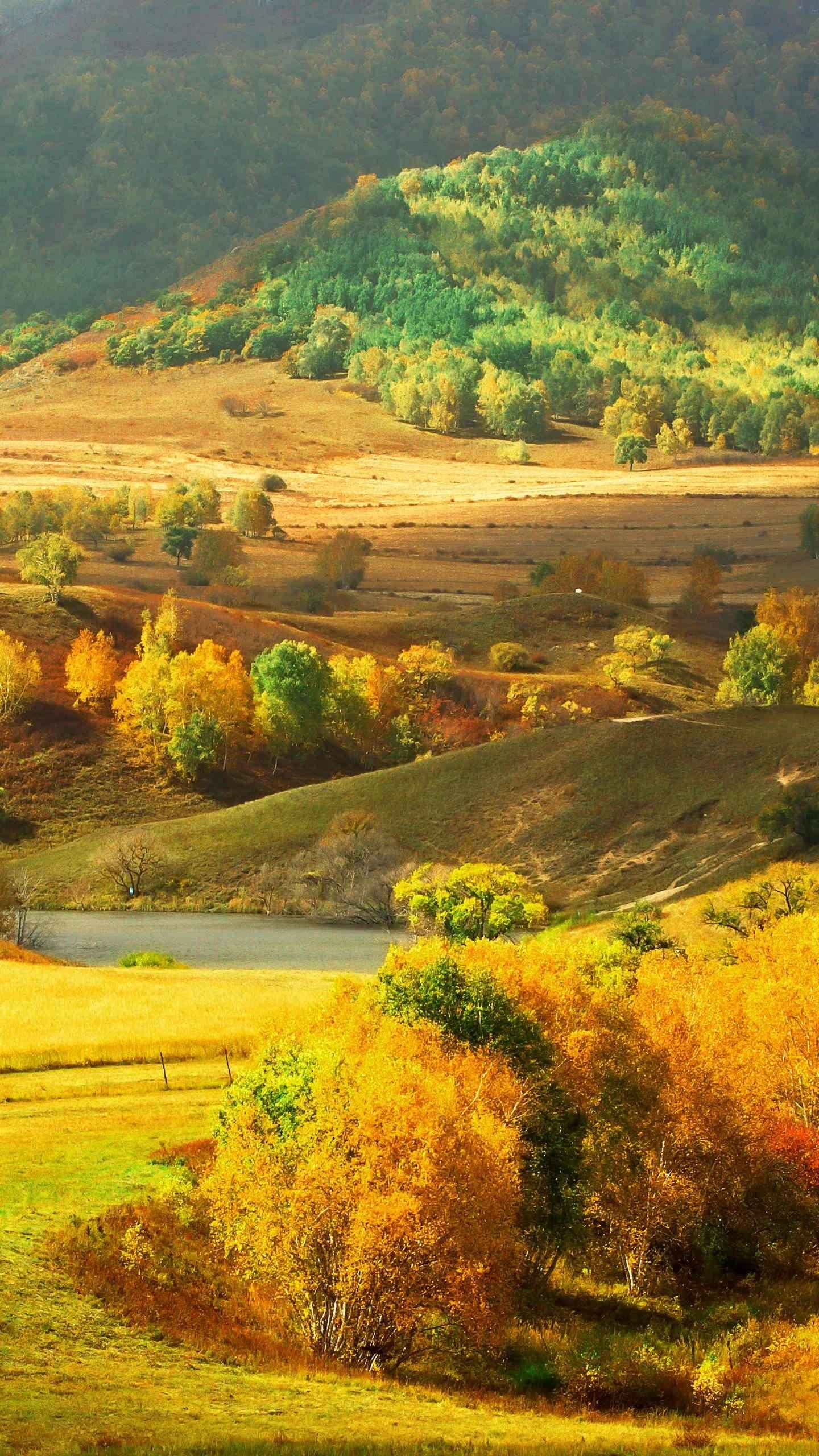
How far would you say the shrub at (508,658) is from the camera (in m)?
181

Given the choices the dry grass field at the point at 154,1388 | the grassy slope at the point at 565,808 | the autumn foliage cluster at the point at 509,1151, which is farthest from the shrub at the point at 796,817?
the dry grass field at the point at 154,1388

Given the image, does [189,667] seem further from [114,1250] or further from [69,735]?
[114,1250]

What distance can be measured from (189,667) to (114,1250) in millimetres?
123214

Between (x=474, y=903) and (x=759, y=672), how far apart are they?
95147mm

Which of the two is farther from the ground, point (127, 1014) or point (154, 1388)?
point (154, 1388)

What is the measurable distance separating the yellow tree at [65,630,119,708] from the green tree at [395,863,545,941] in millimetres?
75053

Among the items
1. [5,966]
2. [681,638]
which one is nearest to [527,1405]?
[5,966]

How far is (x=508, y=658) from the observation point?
594 feet

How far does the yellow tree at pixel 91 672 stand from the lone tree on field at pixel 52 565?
14.6 m

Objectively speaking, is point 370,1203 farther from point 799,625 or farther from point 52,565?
point 799,625

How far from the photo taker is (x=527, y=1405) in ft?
101

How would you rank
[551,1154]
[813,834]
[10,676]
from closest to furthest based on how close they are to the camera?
1. [551,1154]
2. [813,834]
3. [10,676]

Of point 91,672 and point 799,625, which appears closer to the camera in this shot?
point 91,672

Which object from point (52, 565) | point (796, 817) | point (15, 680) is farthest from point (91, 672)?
point (796, 817)
